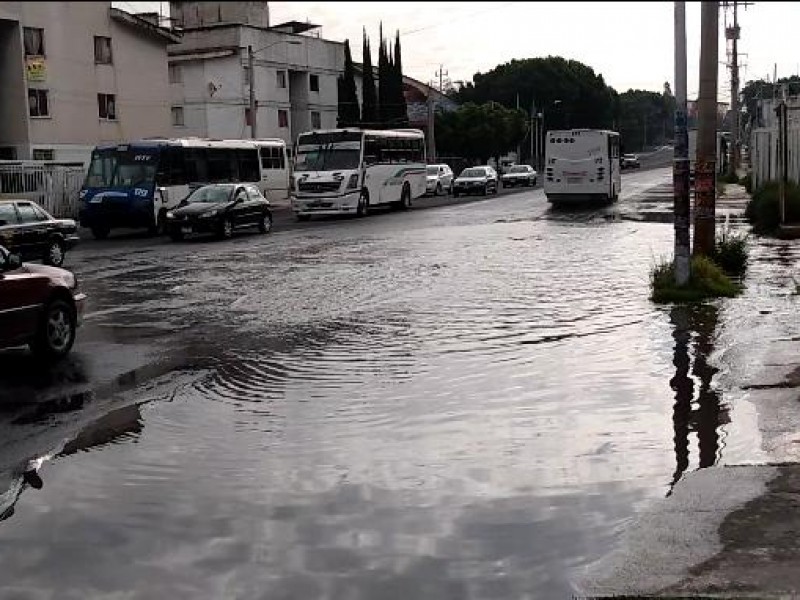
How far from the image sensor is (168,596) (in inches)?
184

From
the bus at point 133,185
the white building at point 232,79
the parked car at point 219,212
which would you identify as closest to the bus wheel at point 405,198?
the bus at point 133,185

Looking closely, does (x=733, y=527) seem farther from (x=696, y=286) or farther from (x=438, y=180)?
(x=438, y=180)

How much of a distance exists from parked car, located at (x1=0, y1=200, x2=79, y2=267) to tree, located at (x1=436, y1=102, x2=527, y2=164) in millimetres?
62385

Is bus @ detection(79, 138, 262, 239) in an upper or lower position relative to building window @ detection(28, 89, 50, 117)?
lower

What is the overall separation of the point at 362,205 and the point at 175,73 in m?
32.4

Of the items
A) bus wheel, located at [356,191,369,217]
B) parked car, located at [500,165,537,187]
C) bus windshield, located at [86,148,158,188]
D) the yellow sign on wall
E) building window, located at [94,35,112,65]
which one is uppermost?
building window, located at [94,35,112,65]

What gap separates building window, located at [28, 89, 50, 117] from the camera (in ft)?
137

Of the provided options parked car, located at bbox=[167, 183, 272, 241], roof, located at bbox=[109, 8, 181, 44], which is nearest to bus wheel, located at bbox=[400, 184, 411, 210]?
parked car, located at bbox=[167, 183, 272, 241]

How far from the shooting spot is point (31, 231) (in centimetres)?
2014

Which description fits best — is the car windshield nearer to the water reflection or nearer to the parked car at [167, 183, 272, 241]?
the parked car at [167, 183, 272, 241]

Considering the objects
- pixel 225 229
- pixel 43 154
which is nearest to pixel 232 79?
pixel 43 154

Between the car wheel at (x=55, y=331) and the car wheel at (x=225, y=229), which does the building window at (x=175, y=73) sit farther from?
the car wheel at (x=55, y=331)

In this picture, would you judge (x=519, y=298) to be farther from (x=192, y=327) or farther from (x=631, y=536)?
(x=631, y=536)

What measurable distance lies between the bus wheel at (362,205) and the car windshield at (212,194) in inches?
299
